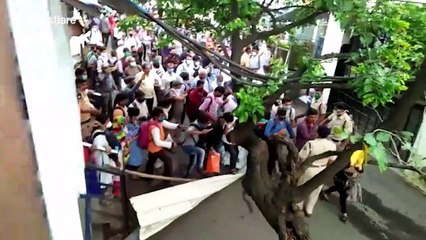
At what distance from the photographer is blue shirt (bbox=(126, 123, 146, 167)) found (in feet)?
18.6

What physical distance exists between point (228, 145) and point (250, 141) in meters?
1.93

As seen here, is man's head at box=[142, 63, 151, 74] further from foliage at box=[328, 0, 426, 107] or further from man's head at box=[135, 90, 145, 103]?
foliage at box=[328, 0, 426, 107]

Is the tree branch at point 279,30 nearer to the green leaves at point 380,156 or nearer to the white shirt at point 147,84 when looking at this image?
the white shirt at point 147,84

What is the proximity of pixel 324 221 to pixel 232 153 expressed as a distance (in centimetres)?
184

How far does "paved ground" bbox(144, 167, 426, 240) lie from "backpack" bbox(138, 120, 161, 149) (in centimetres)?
126

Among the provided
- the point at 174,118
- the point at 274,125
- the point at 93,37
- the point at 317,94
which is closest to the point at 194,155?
the point at 174,118

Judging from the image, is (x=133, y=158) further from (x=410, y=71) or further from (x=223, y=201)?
(x=410, y=71)

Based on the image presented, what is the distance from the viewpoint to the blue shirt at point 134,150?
5.68 meters

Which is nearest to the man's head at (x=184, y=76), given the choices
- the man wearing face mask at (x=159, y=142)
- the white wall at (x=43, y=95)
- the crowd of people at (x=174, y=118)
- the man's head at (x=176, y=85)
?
the crowd of people at (x=174, y=118)

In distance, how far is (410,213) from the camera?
662 centimetres

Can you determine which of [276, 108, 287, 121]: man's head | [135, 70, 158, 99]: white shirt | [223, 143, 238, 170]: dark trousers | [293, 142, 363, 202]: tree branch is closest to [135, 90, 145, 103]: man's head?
[135, 70, 158, 99]: white shirt

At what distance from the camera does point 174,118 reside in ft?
22.9

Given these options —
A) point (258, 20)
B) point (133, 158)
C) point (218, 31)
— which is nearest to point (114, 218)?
point (133, 158)

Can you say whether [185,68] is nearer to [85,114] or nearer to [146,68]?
[146,68]
